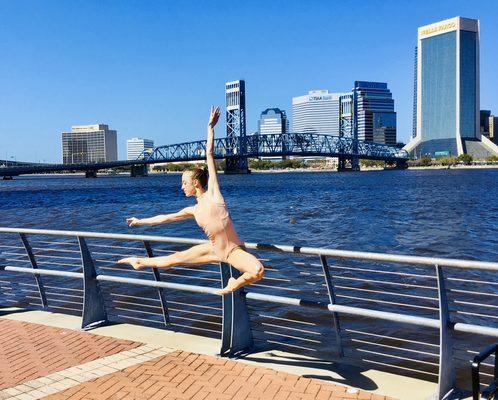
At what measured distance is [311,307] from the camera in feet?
18.9

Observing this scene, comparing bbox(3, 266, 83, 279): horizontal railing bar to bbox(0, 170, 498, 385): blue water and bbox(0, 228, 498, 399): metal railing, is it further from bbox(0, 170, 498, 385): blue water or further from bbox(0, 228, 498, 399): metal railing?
bbox(0, 170, 498, 385): blue water

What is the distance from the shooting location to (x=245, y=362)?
19.7 feet

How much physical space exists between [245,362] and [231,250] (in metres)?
1.35

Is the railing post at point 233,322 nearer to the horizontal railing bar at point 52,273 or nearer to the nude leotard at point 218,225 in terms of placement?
the nude leotard at point 218,225

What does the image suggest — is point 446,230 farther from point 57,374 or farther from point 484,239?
point 57,374

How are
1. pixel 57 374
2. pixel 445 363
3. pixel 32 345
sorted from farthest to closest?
pixel 32 345, pixel 57 374, pixel 445 363

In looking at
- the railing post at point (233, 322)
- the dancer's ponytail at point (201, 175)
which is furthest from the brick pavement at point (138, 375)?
the dancer's ponytail at point (201, 175)

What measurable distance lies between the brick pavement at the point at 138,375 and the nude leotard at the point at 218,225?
3.78 feet

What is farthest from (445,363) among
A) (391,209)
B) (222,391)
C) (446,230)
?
(391,209)

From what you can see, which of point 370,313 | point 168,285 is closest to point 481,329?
point 370,313

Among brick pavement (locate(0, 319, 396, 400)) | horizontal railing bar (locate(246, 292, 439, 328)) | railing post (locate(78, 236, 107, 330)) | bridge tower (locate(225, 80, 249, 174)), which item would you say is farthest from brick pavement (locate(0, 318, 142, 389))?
bridge tower (locate(225, 80, 249, 174))

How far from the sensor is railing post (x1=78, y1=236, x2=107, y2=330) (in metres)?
7.38

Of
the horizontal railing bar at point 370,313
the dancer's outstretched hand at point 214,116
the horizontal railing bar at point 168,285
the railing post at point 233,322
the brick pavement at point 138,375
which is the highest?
the dancer's outstretched hand at point 214,116

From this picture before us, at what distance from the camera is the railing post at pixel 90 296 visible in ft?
24.2
